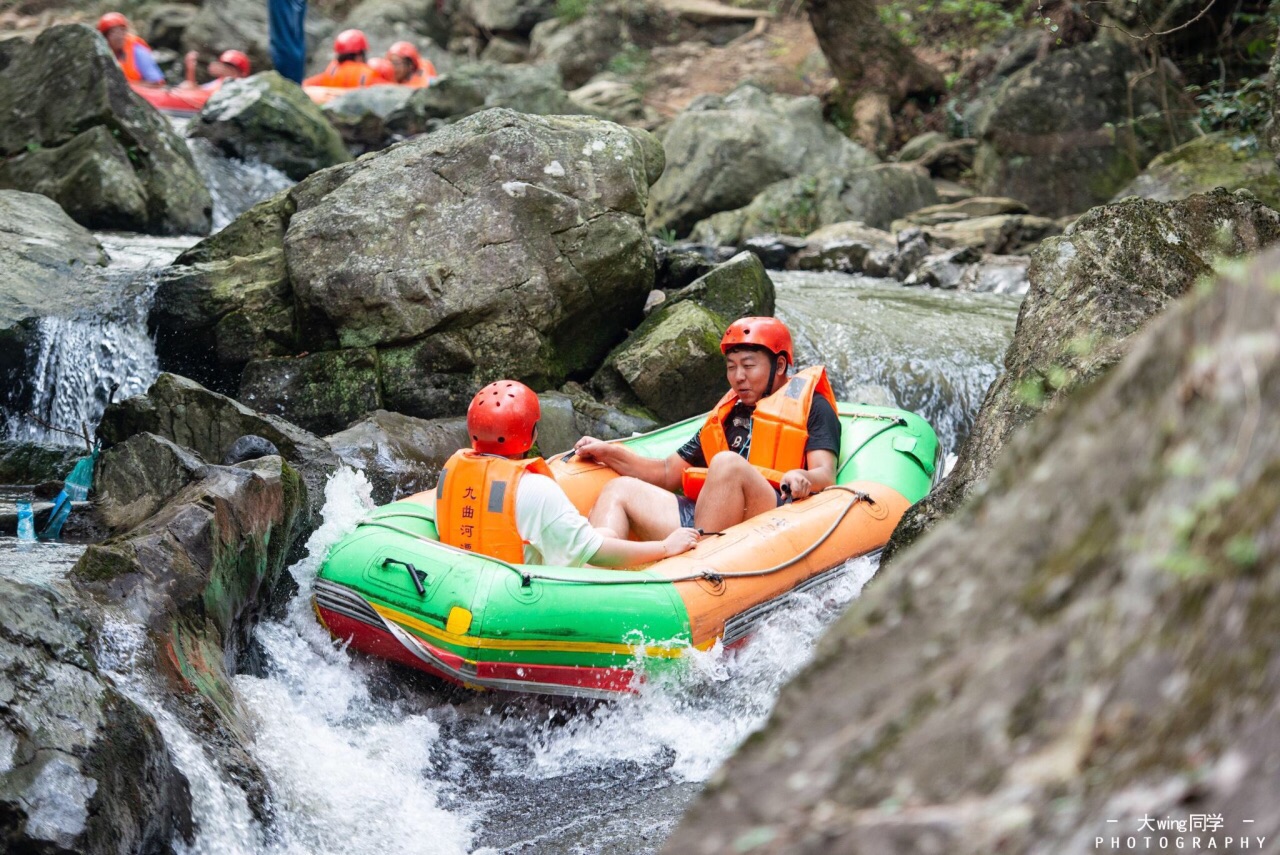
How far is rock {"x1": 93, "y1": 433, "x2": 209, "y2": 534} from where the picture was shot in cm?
512

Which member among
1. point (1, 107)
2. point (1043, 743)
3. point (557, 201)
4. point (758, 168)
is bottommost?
point (758, 168)

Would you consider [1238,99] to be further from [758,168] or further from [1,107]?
[1,107]

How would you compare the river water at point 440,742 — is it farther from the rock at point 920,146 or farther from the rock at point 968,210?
the rock at point 920,146

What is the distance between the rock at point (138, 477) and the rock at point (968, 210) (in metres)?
8.91

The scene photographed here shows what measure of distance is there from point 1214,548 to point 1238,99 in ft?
33.2

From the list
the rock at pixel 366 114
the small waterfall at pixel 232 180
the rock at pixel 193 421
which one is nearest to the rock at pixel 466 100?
the rock at pixel 366 114

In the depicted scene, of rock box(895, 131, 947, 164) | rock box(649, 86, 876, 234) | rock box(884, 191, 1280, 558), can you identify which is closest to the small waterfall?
rock box(649, 86, 876, 234)

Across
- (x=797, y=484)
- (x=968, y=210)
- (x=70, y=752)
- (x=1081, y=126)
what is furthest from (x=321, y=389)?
(x=1081, y=126)

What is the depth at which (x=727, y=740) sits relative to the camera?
4574mm

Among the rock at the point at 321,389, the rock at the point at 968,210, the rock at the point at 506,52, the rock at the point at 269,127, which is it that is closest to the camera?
the rock at the point at 321,389

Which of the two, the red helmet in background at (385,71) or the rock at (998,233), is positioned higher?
the rock at (998,233)

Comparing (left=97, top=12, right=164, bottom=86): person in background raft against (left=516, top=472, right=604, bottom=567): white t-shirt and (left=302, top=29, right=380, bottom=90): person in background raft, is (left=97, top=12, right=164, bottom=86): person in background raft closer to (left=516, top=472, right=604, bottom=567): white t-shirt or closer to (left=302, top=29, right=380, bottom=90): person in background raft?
(left=302, top=29, right=380, bottom=90): person in background raft

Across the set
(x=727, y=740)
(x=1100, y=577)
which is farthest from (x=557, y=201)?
(x=1100, y=577)

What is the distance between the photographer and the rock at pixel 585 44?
62.6 feet
